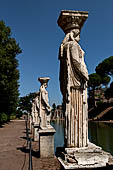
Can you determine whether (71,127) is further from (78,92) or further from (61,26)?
(61,26)

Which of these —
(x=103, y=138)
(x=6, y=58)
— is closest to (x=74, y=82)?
(x=103, y=138)

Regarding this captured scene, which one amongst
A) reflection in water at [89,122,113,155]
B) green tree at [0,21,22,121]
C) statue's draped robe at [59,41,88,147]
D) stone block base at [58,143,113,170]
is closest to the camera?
stone block base at [58,143,113,170]

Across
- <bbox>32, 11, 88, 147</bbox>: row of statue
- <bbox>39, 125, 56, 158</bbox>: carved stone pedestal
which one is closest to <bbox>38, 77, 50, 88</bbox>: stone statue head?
<bbox>39, 125, 56, 158</bbox>: carved stone pedestal

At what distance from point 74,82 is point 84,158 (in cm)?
126

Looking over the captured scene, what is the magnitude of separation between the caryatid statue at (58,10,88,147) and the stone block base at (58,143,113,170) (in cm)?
16

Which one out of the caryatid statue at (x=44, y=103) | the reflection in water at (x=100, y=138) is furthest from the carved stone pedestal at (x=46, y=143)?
the reflection in water at (x=100, y=138)

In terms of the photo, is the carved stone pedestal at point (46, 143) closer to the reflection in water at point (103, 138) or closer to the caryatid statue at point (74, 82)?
the caryatid statue at point (74, 82)

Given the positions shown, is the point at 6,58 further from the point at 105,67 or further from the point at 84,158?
the point at 105,67

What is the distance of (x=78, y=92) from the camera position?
3186 mm

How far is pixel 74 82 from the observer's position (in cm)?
319

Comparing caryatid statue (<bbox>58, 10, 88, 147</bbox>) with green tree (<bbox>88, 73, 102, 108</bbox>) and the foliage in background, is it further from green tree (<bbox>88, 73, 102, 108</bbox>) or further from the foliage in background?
green tree (<bbox>88, 73, 102, 108</bbox>)

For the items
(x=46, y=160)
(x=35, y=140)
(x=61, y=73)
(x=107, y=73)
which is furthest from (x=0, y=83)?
(x=107, y=73)

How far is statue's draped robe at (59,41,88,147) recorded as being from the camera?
3074 millimetres

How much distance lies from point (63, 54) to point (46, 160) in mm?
4017
